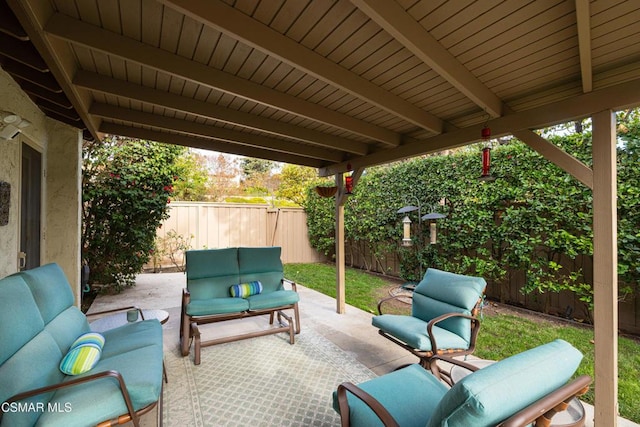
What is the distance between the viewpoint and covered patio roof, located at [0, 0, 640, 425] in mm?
1621

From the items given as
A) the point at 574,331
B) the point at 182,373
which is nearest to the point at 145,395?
the point at 182,373

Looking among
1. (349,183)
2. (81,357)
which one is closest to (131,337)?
(81,357)

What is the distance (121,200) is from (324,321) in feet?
13.1

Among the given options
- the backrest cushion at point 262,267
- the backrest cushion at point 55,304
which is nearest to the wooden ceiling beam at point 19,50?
the backrest cushion at point 55,304

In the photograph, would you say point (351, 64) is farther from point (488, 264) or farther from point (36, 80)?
point (488, 264)

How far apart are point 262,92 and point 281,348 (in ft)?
8.82

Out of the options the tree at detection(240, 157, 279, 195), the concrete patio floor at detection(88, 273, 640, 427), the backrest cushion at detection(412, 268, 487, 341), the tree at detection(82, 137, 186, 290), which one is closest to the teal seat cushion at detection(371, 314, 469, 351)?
the backrest cushion at detection(412, 268, 487, 341)

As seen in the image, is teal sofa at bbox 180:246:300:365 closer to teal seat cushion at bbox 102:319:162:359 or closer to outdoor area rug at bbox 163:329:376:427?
outdoor area rug at bbox 163:329:376:427

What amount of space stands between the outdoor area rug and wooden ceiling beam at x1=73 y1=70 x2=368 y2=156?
249 cm

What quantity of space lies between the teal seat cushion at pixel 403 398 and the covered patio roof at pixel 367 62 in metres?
1.38

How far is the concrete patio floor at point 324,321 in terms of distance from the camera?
3.03 m

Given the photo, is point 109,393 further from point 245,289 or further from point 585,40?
point 585,40

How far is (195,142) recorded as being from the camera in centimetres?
399

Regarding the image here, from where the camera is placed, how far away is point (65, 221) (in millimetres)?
3592
